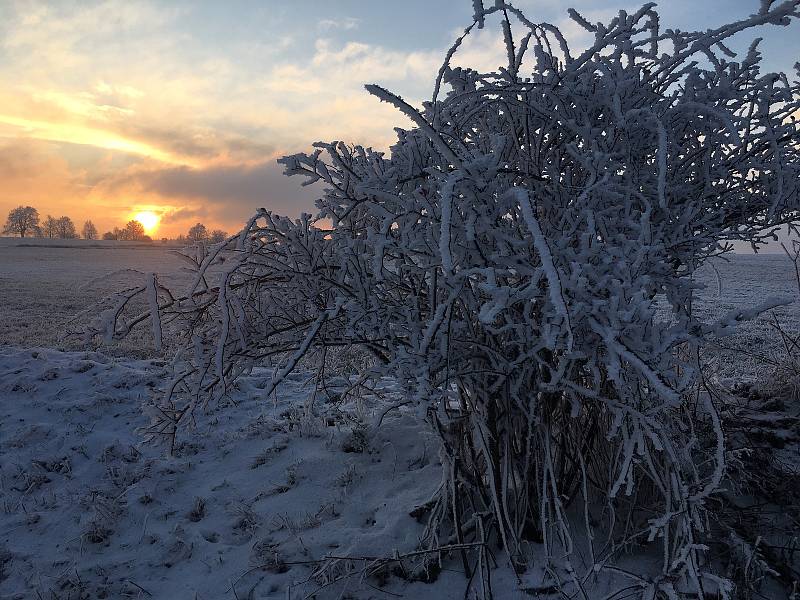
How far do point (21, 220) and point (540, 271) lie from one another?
98.8m

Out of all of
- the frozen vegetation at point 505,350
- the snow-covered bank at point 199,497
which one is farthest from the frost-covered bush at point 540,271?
the snow-covered bank at point 199,497

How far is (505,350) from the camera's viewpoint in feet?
9.16

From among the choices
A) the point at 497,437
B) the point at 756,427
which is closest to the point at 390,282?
the point at 497,437

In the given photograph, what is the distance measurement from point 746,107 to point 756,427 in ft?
8.22

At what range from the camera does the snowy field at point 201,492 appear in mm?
3166

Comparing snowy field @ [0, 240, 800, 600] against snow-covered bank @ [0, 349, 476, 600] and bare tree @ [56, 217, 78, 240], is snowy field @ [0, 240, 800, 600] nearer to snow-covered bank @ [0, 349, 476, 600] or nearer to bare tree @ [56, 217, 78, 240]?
snow-covered bank @ [0, 349, 476, 600]

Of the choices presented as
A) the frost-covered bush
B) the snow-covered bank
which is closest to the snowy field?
the snow-covered bank

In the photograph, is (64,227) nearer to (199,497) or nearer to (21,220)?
(21,220)

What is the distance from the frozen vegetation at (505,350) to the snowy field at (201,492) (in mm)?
26

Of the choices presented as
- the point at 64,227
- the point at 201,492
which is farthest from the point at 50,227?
the point at 201,492

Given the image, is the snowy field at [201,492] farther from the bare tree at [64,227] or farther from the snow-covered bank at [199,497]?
the bare tree at [64,227]

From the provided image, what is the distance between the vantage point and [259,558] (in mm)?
3270

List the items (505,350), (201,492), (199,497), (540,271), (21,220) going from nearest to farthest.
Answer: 1. (540,271)
2. (505,350)
3. (199,497)
4. (201,492)
5. (21,220)

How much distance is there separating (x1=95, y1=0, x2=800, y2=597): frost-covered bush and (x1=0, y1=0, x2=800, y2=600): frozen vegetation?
2 cm
